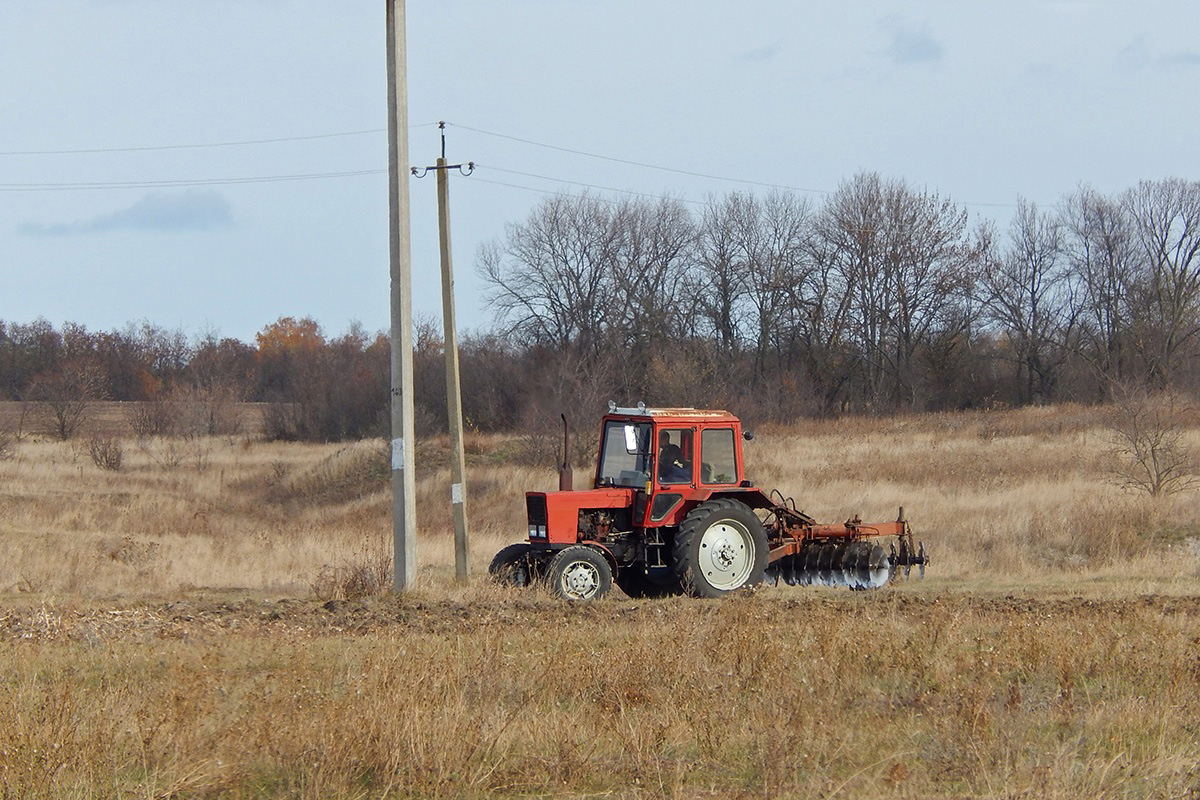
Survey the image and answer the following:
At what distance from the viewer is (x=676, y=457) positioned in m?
12.9

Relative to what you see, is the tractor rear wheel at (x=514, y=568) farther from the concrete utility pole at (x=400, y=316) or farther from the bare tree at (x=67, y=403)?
the bare tree at (x=67, y=403)

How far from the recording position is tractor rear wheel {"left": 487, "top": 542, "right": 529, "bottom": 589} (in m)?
12.6

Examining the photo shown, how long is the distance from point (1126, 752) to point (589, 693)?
289 centimetres

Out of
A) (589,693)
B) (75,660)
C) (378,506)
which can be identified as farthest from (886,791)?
(378,506)

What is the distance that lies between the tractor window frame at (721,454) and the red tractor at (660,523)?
0.04 feet

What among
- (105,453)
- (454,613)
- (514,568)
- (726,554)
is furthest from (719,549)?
(105,453)

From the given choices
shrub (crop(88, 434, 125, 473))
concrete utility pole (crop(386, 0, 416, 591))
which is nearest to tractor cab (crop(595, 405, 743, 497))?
concrete utility pole (crop(386, 0, 416, 591))

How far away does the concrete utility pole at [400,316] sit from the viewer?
41.0 feet

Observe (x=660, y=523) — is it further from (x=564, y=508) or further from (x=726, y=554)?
(x=564, y=508)

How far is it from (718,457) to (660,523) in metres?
1.07

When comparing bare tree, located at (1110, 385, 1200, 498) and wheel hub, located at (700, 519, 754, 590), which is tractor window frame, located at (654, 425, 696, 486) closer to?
wheel hub, located at (700, 519, 754, 590)

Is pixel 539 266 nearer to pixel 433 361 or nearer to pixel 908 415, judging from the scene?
pixel 433 361

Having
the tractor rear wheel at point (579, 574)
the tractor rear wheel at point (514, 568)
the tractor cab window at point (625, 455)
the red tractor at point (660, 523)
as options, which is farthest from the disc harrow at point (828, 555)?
the tractor rear wheel at point (514, 568)

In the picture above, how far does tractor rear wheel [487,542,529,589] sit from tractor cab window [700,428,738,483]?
2.07 m
